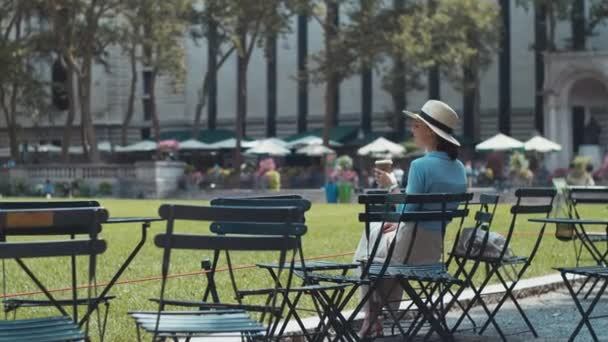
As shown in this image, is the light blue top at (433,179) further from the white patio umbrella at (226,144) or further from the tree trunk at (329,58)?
the white patio umbrella at (226,144)

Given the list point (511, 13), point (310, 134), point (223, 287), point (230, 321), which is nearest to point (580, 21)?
point (511, 13)

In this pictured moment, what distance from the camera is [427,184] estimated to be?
958 cm

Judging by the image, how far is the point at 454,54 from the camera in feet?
187

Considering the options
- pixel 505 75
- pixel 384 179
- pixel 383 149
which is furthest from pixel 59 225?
pixel 505 75

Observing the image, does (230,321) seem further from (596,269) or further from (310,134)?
(310,134)

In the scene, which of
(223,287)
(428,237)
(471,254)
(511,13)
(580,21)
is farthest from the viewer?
(511,13)

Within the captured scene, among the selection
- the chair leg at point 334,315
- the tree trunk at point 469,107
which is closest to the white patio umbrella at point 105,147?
the tree trunk at point 469,107

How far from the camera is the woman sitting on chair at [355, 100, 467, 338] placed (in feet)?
31.0

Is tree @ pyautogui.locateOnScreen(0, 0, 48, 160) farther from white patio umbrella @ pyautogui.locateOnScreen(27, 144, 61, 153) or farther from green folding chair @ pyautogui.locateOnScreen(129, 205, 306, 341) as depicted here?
green folding chair @ pyautogui.locateOnScreen(129, 205, 306, 341)

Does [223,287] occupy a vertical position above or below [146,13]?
below

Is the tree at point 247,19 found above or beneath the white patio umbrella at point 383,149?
above

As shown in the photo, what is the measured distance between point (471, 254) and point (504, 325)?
1250mm

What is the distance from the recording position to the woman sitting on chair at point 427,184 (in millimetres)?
9438

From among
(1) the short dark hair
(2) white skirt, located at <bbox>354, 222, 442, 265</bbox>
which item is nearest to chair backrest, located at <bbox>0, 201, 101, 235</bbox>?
(2) white skirt, located at <bbox>354, 222, 442, 265</bbox>
